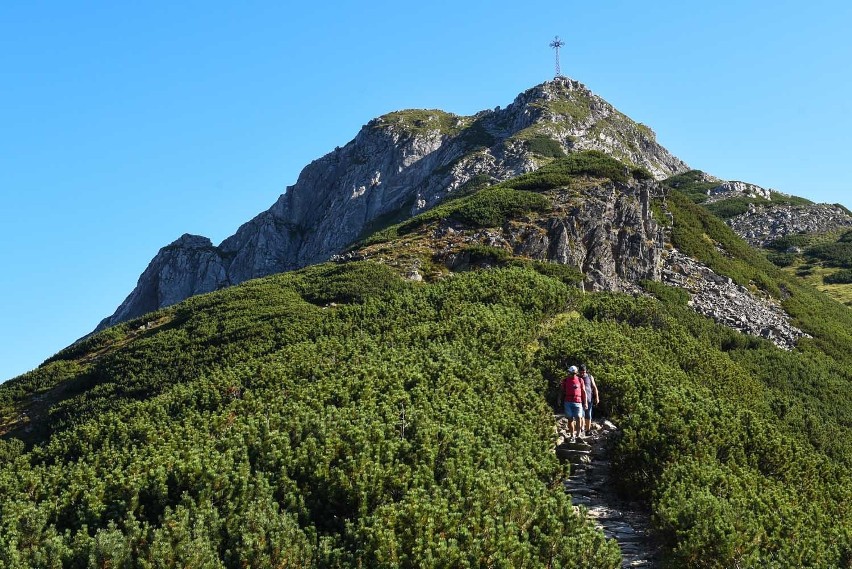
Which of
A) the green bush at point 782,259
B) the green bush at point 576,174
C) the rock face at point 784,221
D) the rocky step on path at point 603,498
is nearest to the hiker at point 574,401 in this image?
the rocky step on path at point 603,498

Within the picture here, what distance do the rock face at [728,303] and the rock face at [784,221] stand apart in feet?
170

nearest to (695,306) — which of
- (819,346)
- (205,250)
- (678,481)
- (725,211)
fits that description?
(819,346)

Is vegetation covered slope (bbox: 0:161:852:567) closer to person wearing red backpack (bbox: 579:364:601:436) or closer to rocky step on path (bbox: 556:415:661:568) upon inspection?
rocky step on path (bbox: 556:415:661:568)

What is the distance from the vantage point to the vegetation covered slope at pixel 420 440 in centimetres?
1068

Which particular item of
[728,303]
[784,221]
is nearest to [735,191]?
[784,221]

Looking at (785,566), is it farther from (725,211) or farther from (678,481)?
(725,211)

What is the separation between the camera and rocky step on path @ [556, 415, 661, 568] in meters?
12.7

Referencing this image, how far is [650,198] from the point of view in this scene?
51.5 metres

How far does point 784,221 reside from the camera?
94.6 m

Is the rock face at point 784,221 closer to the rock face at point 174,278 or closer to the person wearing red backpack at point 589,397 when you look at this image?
the rock face at point 174,278

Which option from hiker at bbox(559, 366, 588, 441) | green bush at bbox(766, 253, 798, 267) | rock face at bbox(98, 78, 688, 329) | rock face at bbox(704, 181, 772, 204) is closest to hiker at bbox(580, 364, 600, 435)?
hiker at bbox(559, 366, 588, 441)

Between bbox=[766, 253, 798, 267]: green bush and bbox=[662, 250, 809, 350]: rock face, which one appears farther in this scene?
bbox=[766, 253, 798, 267]: green bush

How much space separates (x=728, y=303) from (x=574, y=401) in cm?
2627

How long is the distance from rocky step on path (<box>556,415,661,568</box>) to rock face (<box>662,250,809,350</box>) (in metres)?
22.4
